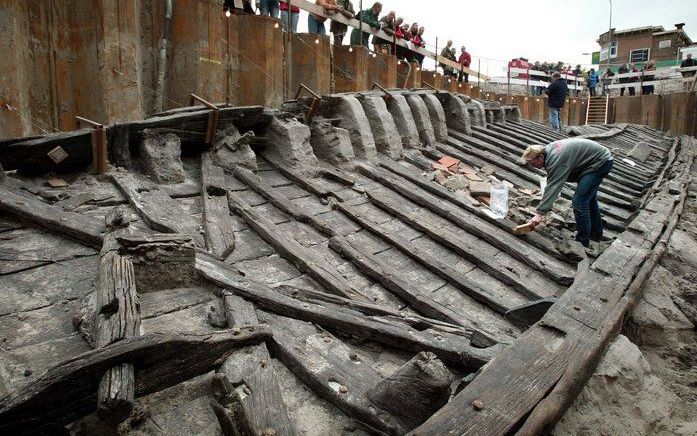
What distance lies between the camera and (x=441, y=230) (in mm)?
5172

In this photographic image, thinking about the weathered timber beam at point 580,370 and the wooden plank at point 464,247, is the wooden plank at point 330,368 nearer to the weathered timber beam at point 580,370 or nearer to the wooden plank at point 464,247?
the weathered timber beam at point 580,370

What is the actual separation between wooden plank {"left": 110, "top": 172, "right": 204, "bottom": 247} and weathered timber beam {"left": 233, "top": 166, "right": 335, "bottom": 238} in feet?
Result: 3.18

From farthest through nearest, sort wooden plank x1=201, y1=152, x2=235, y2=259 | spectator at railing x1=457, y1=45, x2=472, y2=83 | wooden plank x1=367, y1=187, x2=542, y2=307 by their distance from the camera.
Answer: spectator at railing x1=457, y1=45, x2=472, y2=83 < wooden plank x1=367, y1=187, x2=542, y2=307 < wooden plank x1=201, y1=152, x2=235, y2=259

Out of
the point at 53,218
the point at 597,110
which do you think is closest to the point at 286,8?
the point at 53,218

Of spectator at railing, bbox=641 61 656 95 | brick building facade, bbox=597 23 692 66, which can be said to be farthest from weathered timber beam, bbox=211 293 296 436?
brick building facade, bbox=597 23 692 66

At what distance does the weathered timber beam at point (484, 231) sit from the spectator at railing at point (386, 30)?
9.27 m

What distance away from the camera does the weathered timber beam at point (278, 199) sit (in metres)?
4.48

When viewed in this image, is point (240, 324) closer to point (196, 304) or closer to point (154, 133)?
point (196, 304)

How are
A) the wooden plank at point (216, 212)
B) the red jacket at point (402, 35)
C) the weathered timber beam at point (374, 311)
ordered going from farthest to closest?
the red jacket at point (402, 35)
the wooden plank at point (216, 212)
the weathered timber beam at point (374, 311)

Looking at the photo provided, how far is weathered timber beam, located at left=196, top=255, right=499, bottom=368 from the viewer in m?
2.50

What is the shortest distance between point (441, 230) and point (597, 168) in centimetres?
265

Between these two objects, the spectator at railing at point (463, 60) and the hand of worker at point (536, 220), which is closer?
the hand of worker at point (536, 220)

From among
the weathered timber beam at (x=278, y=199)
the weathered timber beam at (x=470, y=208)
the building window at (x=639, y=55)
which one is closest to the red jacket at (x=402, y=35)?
the weathered timber beam at (x=470, y=208)

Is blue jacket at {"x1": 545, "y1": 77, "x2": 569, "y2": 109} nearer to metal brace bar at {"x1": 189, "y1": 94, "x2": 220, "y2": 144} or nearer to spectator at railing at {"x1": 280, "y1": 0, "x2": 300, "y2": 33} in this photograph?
spectator at railing at {"x1": 280, "y1": 0, "x2": 300, "y2": 33}
